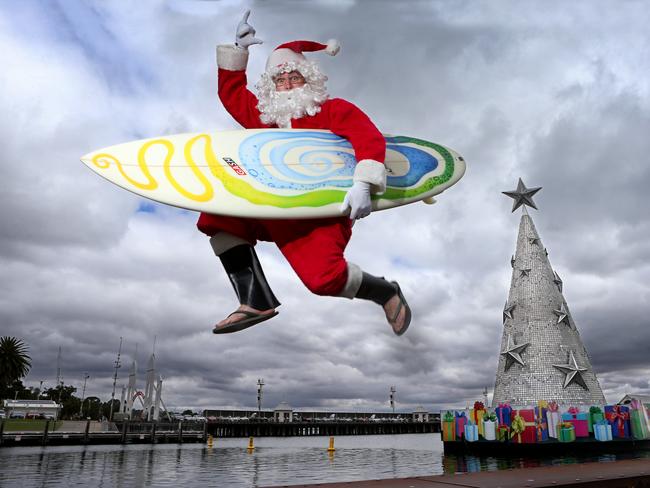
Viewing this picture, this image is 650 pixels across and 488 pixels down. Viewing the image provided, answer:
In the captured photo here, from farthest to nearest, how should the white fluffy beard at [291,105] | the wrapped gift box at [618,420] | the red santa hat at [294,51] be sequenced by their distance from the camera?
1. the wrapped gift box at [618,420]
2. the red santa hat at [294,51]
3. the white fluffy beard at [291,105]

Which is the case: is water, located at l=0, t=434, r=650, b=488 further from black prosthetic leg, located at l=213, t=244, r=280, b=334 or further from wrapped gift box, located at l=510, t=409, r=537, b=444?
black prosthetic leg, located at l=213, t=244, r=280, b=334

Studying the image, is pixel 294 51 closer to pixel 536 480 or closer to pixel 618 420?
pixel 536 480

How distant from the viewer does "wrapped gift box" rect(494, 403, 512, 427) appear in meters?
20.7

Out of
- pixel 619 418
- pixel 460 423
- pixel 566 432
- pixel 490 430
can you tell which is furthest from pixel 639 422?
pixel 460 423

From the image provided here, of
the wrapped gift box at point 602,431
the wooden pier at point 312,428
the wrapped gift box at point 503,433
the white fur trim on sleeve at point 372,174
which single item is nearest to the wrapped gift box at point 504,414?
the wrapped gift box at point 503,433

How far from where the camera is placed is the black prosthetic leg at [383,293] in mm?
3115

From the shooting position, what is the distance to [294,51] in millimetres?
3762

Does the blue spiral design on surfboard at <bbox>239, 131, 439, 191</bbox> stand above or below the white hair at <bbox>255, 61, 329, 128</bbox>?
below

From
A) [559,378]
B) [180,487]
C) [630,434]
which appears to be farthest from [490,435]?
[180,487]

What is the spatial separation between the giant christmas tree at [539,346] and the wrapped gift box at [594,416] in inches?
14.0

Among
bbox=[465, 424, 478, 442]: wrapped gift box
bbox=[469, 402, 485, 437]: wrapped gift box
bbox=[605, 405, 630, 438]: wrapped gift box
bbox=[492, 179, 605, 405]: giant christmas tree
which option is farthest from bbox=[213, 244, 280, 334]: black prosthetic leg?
bbox=[605, 405, 630, 438]: wrapped gift box

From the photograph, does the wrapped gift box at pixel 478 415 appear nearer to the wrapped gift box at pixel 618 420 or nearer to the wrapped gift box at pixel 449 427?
the wrapped gift box at pixel 449 427

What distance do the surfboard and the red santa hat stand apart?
30.6 inches

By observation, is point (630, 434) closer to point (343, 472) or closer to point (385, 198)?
point (343, 472)
